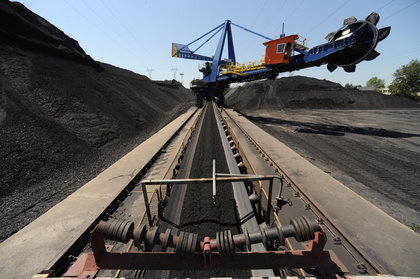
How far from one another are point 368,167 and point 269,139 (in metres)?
4.77

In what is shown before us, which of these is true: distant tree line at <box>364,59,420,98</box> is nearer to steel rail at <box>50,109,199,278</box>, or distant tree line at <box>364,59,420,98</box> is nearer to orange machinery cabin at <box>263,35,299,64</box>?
orange machinery cabin at <box>263,35,299,64</box>

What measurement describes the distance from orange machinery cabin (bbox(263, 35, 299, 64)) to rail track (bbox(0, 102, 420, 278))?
11.9m

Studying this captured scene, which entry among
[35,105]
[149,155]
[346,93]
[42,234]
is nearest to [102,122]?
[35,105]

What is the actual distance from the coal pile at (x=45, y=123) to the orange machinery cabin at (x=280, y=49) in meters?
14.4

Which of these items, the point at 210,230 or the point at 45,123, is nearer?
the point at 210,230

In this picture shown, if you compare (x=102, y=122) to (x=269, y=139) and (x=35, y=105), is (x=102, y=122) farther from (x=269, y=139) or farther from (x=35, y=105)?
(x=269, y=139)

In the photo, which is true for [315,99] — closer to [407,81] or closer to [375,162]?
[375,162]

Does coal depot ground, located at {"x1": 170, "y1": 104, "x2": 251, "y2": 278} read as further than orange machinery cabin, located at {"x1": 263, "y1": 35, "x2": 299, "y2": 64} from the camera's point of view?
No

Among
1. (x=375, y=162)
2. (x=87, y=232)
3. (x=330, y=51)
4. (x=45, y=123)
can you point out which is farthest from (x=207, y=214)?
(x=330, y=51)

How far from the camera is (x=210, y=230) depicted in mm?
3549

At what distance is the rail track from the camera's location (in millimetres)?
2084

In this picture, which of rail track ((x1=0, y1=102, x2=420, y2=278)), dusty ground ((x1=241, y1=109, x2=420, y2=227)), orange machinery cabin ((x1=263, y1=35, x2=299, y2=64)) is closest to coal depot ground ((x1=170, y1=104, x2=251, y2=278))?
rail track ((x1=0, y1=102, x2=420, y2=278))

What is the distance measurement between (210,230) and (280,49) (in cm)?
1616

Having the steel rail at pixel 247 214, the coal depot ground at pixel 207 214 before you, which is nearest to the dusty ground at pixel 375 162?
the steel rail at pixel 247 214
